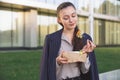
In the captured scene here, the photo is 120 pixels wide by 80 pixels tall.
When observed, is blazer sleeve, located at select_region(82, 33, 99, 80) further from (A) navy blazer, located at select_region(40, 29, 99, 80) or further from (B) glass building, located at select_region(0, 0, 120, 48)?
(B) glass building, located at select_region(0, 0, 120, 48)

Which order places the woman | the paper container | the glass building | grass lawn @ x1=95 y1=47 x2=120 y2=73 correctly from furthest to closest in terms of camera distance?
the glass building < grass lawn @ x1=95 y1=47 x2=120 y2=73 < the woman < the paper container

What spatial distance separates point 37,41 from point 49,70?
30.3 meters

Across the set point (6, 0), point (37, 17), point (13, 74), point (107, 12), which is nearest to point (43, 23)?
point (37, 17)

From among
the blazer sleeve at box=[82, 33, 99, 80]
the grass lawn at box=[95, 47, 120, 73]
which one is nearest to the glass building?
the grass lawn at box=[95, 47, 120, 73]

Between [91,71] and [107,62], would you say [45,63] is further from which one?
[107,62]

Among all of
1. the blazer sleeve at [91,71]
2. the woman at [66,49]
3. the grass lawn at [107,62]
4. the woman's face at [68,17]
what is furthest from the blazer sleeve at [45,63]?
the grass lawn at [107,62]

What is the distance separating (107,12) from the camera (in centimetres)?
4606

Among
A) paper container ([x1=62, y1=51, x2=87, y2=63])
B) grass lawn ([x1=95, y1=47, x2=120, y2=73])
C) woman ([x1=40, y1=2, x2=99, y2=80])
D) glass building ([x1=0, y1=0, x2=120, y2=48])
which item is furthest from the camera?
glass building ([x1=0, y1=0, x2=120, y2=48])

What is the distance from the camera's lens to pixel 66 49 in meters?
2.58

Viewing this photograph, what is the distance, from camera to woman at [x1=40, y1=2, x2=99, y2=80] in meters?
2.53

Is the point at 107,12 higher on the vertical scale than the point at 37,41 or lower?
higher

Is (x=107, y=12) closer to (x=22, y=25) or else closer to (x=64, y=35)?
(x=22, y=25)

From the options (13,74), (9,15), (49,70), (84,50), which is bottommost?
(13,74)

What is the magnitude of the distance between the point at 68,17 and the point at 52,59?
1.14 ft
